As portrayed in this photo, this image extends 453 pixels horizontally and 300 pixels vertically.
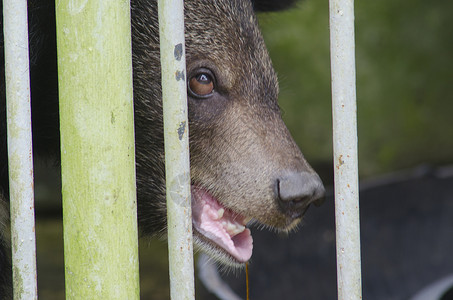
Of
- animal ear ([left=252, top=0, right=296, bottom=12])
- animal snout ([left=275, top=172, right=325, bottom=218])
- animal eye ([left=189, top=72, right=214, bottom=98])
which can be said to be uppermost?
animal ear ([left=252, top=0, right=296, bottom=12])

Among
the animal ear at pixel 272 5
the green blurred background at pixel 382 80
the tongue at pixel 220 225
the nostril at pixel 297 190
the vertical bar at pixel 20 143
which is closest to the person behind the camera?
the vertical bar at pixel 20 143

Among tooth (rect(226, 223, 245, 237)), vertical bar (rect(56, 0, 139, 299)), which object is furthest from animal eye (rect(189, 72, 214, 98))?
vertical bar (rect(56, 0, 139, 299))

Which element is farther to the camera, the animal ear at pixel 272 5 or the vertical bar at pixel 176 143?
the animal ear at pixel 272 5

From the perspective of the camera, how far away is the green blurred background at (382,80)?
5324 millimetres

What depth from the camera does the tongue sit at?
6.88 ft

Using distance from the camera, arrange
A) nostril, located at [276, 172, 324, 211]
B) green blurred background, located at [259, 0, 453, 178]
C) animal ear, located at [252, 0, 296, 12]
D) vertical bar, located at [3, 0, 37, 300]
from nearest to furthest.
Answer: vertical bar, located at [3, 0, 37, 300] < nostril, located at [276, 172, 324, 211] < animal ear, located at [252, 0, 296, 12] < green blurred background, located at [259, 0, 453, 178]

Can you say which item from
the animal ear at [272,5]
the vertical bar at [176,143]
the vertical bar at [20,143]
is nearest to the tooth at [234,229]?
the vertical bar at [176,143]

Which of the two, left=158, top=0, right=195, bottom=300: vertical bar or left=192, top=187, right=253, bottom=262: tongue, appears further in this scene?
left=192, top=187, right=253, bottom=262: tongue

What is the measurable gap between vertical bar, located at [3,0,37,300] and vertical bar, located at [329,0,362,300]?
0.70m

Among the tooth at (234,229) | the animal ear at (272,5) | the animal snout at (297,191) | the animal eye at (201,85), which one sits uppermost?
the animal ear at (272,5)

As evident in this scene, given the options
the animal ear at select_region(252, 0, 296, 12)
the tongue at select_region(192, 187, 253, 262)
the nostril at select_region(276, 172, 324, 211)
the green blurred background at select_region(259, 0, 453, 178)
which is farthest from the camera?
the green blurred background at select_region(259, 0, 453, 178)

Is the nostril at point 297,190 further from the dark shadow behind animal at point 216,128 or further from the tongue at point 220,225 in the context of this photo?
the tongue at point 220,225

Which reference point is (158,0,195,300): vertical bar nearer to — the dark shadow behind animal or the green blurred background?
the dark shadow behind animal

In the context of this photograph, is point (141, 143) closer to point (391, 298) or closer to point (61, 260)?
point (391, 298)
